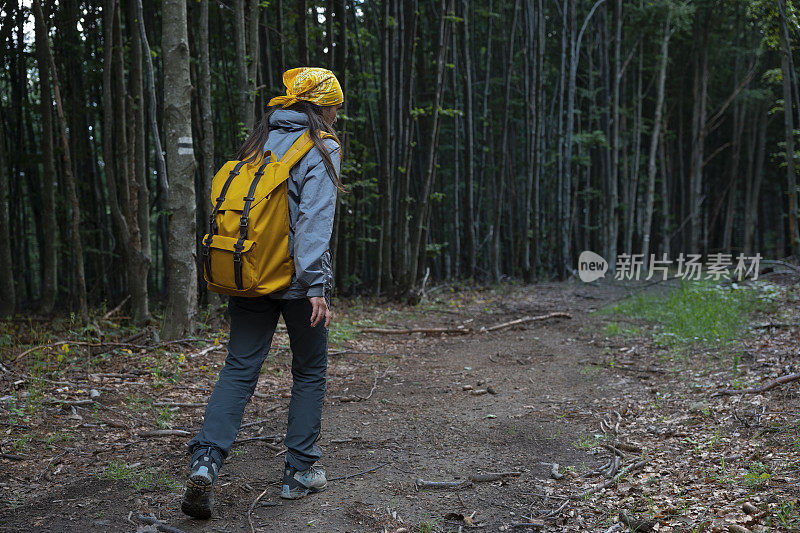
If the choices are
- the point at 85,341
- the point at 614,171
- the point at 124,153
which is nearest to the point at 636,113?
the point at 614,171

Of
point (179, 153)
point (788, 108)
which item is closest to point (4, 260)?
point (179, 153)

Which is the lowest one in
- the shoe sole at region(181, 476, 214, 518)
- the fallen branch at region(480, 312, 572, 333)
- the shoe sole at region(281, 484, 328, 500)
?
the fallen branch at region(480, 312, 572, 333)

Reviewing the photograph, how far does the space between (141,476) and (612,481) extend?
6.72ft

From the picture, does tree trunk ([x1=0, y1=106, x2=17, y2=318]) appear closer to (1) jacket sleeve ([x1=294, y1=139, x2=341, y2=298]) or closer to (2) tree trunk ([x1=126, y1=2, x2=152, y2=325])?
(2) tree trunk ([x1=126, y1=2, x2=152, y2=325])

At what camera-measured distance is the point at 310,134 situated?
2.47 m

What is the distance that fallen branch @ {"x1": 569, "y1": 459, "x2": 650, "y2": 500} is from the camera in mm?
2550

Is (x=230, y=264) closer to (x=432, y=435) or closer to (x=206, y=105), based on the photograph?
(x=432, y=435)

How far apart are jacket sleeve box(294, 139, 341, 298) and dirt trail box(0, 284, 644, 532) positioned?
0.89 m

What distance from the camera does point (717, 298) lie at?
7.46m

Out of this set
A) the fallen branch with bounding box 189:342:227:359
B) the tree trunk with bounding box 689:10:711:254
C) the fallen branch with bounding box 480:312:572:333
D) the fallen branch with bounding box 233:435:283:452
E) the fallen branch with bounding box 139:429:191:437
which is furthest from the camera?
the tree trunk with bounding box 689:10:711:254

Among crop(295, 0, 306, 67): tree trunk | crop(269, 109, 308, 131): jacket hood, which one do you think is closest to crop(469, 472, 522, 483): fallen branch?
crop(269, 109, 308, 131): jacket hood

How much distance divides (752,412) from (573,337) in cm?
334

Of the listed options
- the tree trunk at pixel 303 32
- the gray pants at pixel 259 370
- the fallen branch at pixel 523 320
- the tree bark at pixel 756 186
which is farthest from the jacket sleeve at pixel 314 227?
the tree bark at pixel 756 186

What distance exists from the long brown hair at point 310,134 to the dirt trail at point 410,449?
130 centimetres
